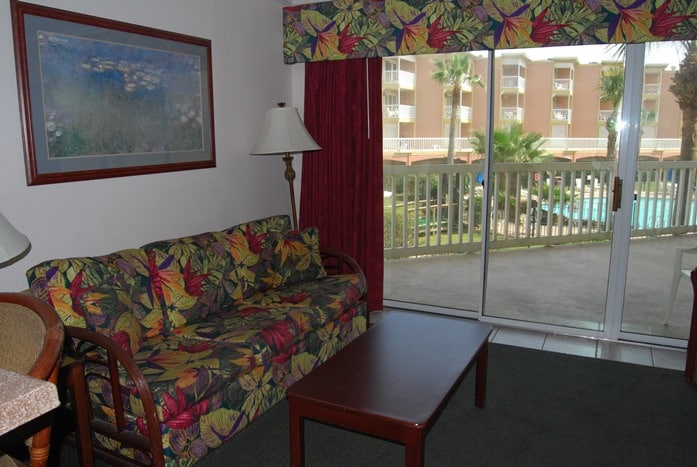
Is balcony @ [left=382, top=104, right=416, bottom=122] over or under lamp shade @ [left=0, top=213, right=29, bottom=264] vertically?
over

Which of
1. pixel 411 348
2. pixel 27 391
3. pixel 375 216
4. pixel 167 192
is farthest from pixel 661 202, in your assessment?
pixel 27 391

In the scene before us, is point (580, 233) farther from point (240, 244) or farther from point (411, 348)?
point (240, 244)

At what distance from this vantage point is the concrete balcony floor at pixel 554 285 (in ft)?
12.5

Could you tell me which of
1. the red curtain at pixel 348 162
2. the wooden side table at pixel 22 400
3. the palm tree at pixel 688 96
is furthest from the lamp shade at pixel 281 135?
the wooden side table at pixel 22 400

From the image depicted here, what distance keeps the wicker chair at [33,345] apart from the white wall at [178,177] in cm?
135

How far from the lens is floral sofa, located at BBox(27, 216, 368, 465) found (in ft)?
7.38

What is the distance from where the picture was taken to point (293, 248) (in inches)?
143

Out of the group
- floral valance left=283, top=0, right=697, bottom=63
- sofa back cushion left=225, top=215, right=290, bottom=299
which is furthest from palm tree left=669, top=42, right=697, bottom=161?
sofa back cushion left=225, top=215, right=290, bottom=299

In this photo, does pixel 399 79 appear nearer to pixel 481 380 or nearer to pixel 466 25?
pixel 466 25

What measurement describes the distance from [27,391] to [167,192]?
261cm

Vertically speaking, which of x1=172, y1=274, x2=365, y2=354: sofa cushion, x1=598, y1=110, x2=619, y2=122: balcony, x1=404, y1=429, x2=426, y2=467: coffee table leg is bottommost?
x1=404, y1=429, x2=426, y2=467: coffee table leg

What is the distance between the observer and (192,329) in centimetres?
285

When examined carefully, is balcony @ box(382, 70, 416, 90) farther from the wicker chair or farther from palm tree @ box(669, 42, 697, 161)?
the wicker chair

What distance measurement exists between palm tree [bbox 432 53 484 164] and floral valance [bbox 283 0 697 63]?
30cm
